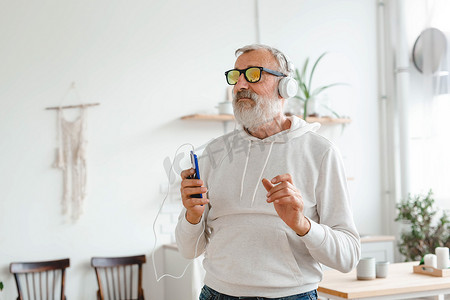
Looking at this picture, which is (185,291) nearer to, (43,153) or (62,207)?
(62,207)

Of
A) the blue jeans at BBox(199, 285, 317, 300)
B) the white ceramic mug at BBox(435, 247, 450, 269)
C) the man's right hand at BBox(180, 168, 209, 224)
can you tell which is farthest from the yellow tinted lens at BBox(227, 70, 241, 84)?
the white ceramic mug at BBox(435, 247, 450, 269)

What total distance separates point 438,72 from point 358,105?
78 centimetres

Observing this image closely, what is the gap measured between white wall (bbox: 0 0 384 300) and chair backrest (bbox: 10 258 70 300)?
0.09 m

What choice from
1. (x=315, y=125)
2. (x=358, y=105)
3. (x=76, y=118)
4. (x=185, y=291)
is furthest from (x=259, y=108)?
(x=358, y=105)

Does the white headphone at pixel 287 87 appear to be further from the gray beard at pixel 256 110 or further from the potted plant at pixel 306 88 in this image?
the potted plant at pixel 306 88

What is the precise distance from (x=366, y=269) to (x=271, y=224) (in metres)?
1.36

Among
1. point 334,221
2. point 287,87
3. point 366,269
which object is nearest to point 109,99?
point 366,269

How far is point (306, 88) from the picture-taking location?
5.10 metres

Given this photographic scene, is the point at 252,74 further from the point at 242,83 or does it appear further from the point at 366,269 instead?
the point at 366,269

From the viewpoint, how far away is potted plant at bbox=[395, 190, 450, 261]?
15.3 ft

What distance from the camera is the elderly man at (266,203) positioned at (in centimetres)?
160

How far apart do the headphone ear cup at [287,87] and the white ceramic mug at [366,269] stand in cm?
131

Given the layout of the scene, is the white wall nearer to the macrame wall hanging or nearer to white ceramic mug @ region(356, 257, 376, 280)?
the macrame wall hanging

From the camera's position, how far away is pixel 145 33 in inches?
181
